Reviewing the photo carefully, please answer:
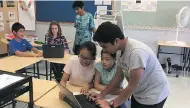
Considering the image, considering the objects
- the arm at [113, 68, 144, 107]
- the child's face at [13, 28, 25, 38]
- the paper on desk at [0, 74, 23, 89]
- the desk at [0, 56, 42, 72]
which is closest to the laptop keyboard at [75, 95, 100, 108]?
the arm at [113, 68, 144, 107]

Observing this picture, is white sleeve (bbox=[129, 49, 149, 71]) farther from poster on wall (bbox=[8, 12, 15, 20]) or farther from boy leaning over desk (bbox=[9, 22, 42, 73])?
poster on wall (bbox=[8, 12, 15, 20])

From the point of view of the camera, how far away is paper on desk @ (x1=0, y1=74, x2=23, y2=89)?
1238mm

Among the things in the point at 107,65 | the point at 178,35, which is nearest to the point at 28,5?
the point at 178,35

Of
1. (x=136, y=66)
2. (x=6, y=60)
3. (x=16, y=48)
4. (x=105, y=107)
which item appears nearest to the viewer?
(x=136, y=66)

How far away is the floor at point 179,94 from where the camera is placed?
300cm

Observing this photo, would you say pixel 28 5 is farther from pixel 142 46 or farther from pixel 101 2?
pixel 142 46

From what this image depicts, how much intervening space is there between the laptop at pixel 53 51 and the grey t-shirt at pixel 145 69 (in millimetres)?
1580

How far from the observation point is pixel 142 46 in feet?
4.08

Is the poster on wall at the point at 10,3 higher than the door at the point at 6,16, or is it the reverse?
the poster on wall at the point at 10,3

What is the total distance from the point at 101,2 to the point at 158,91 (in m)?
3.60

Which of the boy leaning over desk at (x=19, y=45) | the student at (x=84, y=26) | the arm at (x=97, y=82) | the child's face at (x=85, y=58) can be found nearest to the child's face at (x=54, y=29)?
the boy leaning over desk at (x=19, y=45)

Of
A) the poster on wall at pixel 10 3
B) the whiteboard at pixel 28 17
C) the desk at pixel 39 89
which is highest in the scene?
the poster on wall at pixel 10 3

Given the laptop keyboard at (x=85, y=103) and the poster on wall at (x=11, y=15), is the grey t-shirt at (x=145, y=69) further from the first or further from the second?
the poster on wall at (x=11, y=15)

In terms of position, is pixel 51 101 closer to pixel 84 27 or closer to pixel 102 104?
pixel 102 104
